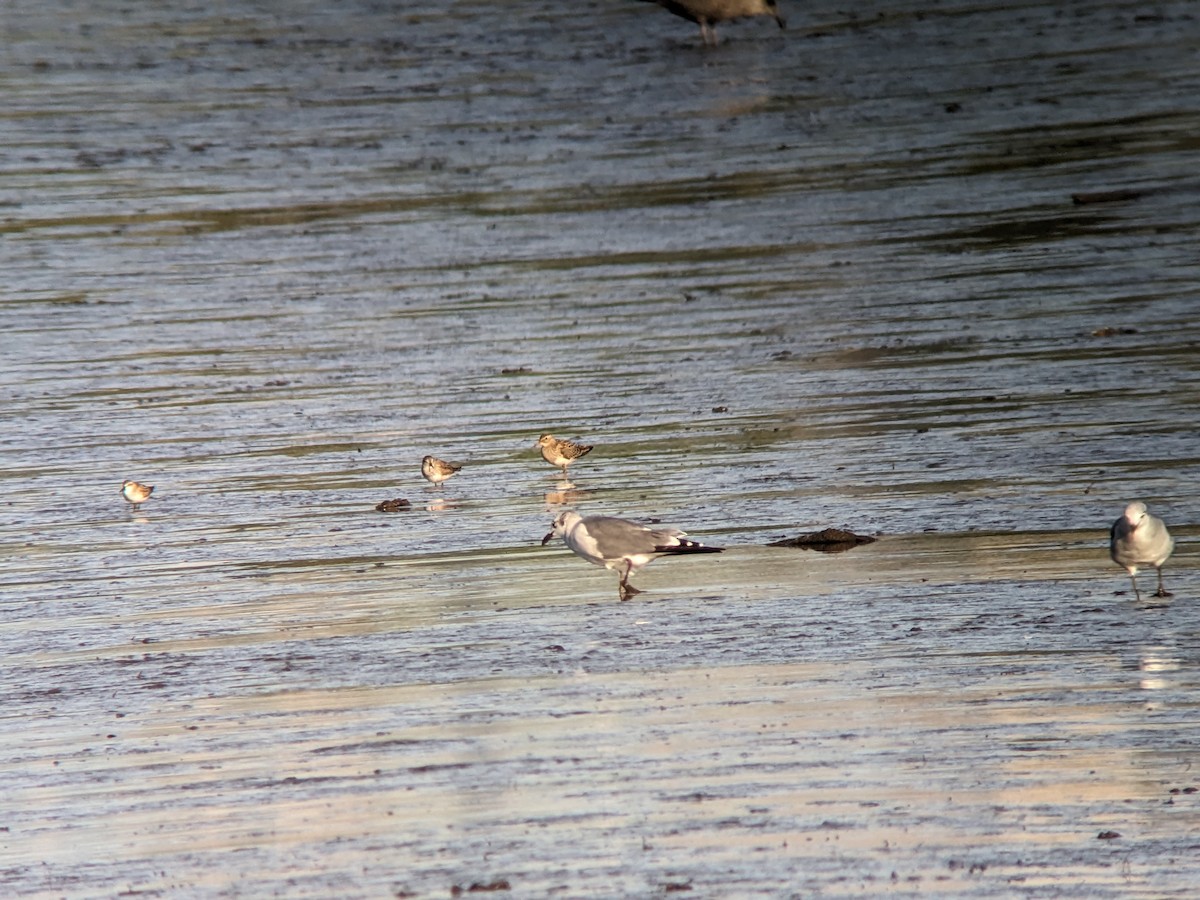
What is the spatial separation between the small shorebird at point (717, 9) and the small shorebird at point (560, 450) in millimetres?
14253

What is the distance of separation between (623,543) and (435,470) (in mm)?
2223

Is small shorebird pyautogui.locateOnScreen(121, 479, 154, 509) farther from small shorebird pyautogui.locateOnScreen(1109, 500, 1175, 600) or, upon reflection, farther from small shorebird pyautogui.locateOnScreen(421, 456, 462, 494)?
small shorebird pyautogui.locateOnScreen(1109, 500, 1175, 600)

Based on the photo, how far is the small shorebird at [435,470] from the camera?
10422mm

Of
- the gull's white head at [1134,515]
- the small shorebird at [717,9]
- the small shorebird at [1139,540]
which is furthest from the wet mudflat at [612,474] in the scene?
the small shorebird at [717,9]

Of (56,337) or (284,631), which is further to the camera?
(56,337)

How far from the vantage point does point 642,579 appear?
29.4 feet

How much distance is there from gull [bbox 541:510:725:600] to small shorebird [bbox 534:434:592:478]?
1.90 metres

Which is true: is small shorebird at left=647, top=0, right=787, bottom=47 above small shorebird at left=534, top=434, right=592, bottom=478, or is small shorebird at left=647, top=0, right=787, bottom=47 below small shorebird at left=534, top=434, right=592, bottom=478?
above

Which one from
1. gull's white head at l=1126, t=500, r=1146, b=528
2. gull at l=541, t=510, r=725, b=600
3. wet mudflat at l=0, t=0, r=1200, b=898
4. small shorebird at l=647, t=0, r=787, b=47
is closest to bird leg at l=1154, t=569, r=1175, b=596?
wet mudflat at l=0, t=0, r=1200, b=898

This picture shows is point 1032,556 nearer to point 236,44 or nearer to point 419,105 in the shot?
point 419,105

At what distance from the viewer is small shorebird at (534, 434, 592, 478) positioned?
1052 centimetres

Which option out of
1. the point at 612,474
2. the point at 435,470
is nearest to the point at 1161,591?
the point at 612,474

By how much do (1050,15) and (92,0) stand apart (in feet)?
44.3

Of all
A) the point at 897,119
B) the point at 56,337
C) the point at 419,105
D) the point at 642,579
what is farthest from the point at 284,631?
the point at 419,105
